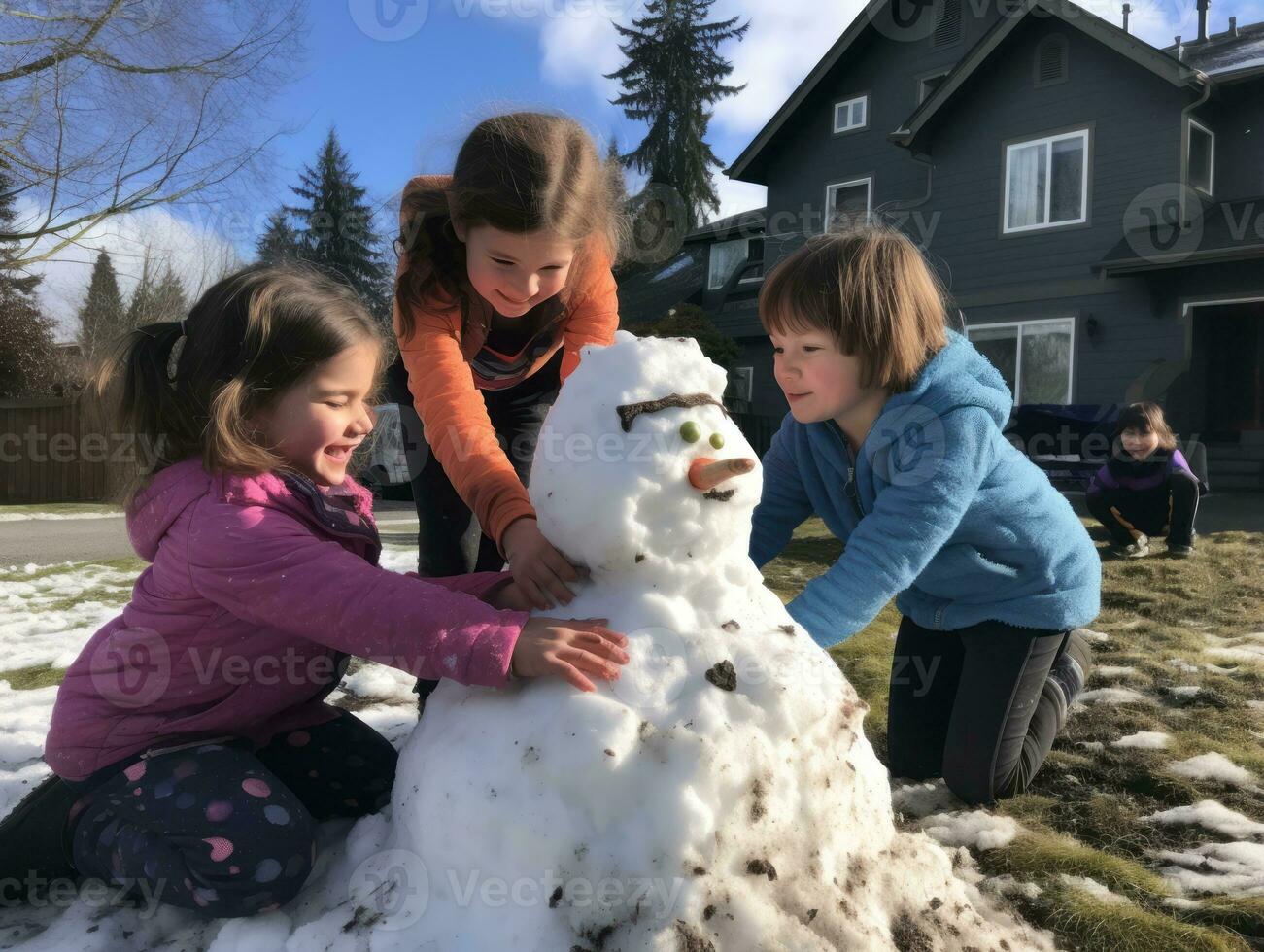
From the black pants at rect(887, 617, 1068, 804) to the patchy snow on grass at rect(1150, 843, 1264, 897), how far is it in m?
0.39

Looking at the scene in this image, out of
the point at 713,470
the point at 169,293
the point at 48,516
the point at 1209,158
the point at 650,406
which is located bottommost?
the point at 48,516

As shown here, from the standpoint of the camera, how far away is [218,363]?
5.36 ft

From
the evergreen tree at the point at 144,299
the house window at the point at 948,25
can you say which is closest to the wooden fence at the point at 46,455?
the evergreen tree at the point at 144,299

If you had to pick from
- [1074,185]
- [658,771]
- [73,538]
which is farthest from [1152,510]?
[73,538]

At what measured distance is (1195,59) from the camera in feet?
39.5

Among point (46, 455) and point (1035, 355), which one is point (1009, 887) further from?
point (46, 455)

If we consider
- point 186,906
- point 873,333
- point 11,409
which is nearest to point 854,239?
point 873,333

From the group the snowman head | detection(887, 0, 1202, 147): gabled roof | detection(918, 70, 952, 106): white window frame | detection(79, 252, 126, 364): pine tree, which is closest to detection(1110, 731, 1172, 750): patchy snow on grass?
the snowman head

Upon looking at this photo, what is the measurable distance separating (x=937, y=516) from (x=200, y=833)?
1.56m

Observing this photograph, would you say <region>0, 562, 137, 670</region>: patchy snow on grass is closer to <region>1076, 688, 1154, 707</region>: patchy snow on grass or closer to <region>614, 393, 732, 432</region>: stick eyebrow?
<region>614, 393, 732, 432</region>: stick eyebrow

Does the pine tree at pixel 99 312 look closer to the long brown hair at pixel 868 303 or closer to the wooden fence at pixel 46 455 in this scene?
the wooden fence at pixel 46 455

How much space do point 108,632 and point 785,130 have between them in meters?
14.4

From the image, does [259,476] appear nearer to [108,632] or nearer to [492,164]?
[108,632]

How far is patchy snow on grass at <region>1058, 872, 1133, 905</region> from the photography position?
61.8 inches
